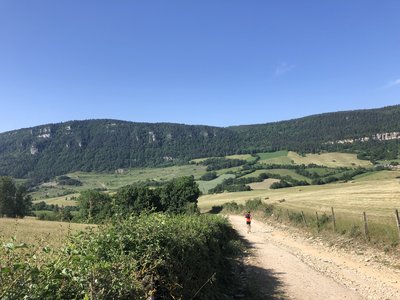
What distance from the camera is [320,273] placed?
16547 millimetres

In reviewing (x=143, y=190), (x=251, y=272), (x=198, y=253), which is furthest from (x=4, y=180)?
(x=198, y=253)

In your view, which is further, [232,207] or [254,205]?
[232,207]

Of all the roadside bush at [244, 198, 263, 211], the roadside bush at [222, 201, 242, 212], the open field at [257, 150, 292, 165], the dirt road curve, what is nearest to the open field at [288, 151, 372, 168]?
the open field at [257, 150, 292, 165]

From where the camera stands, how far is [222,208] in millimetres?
76438

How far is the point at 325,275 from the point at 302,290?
336 cm

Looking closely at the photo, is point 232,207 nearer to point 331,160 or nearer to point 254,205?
point 254,205

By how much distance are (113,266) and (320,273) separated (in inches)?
566

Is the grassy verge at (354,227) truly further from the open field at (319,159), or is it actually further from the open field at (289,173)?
the open field at (319,159)

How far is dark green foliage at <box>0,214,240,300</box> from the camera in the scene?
11.2ft

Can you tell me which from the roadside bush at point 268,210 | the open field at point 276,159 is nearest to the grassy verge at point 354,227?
the roadside bush at point 268,210

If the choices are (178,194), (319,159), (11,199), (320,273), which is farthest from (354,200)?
(319,159)

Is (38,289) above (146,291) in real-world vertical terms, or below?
above

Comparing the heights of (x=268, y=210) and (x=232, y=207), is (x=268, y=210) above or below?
above

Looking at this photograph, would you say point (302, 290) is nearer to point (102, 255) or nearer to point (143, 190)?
point (102, 255)
